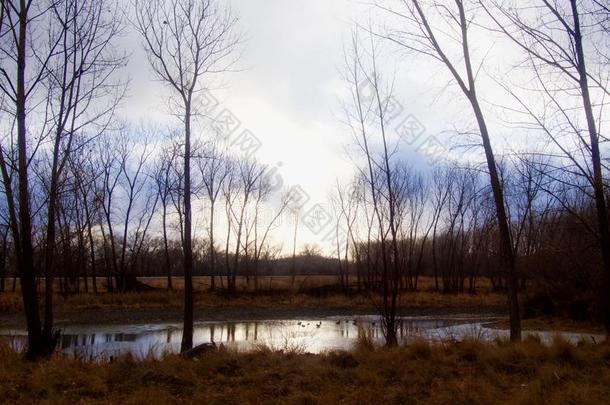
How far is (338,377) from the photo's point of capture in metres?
7.42

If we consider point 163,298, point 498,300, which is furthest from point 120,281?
point 498,300

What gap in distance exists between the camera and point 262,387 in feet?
22.7

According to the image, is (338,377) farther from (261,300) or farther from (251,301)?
(261,300)

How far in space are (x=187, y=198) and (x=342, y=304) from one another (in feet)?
81.7

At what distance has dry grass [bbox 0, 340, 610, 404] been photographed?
20.8 feet

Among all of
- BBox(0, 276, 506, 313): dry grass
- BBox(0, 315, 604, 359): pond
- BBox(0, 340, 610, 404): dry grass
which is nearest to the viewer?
BBox(0, 340, 610, 404): dry grass

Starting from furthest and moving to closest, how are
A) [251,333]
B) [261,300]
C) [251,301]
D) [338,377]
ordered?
1. [261,300]
2. [251,301]
3. [251,333]
4. [338,377]

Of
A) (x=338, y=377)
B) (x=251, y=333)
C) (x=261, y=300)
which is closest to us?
(x=338, y=377)

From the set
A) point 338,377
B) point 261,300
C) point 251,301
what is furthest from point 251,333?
point 261,300

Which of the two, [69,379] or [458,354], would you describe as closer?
[69,379]

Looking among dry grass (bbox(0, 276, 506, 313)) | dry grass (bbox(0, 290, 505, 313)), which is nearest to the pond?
dry grass (bbox(0, 290, 505, 313))

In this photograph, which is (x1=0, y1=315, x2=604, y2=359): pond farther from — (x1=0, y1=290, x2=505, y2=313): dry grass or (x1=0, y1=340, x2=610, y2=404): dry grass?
(x1=0, y1=340, x2=610, y2=404): dry grass

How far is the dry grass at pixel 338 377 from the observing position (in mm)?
6339

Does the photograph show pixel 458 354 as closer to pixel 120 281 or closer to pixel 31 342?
pixel 31 342
